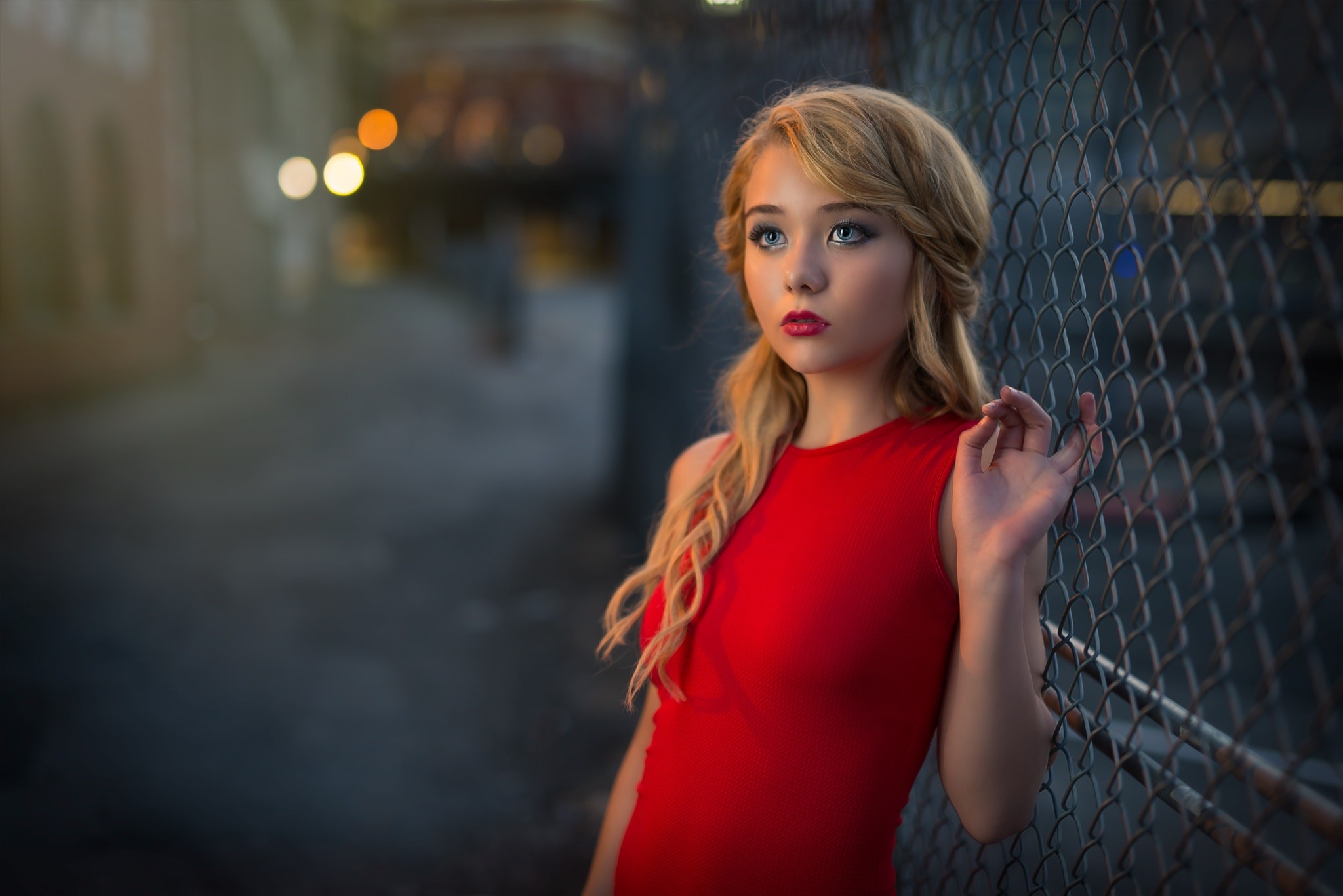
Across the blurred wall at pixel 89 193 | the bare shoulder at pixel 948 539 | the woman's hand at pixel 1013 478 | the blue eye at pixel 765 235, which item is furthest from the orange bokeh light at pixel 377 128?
the woman's hand at pixel 1013 478

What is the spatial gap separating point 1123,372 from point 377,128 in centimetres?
3568

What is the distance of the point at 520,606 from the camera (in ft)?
21.4

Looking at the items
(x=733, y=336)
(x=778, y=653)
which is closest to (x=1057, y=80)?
(x=778, y=653)

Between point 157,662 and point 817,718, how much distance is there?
16.2 feet

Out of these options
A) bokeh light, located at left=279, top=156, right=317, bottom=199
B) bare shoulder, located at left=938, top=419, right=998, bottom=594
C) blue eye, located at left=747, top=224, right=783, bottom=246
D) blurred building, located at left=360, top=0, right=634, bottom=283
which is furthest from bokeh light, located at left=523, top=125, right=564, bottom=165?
bare shoulder, located at left=938, top=419, right=998, bottom=594

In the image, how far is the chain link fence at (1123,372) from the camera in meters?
0.97

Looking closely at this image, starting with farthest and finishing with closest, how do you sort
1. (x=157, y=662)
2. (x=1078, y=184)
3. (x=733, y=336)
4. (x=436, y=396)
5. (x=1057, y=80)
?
(x=436, y=396) < (x=157, y=662) < (x=733, y=336) < (x=1057, y=80) < (x=1078, y=184)

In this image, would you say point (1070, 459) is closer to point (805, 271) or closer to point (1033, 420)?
point (1033, 420)

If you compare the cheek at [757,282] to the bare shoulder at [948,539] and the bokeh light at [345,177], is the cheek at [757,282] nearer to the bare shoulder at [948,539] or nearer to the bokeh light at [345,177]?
the bare shoulder at [948,539]

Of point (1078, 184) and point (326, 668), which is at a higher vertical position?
point (1078, 184)

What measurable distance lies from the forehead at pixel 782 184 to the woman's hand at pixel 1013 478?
1.34ft

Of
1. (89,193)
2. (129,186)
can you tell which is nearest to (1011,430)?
(89,193)

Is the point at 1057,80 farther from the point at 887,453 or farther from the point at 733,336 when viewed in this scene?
the point at 733,336

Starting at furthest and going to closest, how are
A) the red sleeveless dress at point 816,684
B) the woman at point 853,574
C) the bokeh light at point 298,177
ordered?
the bokeh light at point 298,177 < the red sleeveless dress at point 816,684 < the woman at point 853,574
